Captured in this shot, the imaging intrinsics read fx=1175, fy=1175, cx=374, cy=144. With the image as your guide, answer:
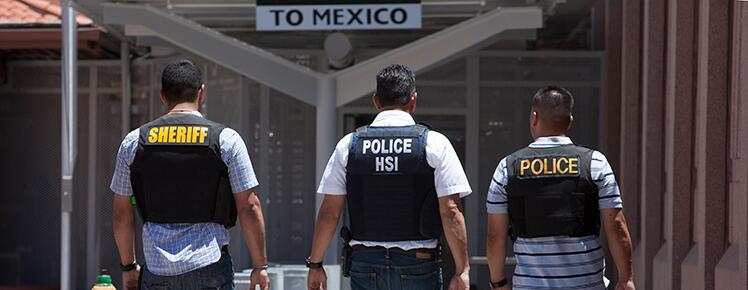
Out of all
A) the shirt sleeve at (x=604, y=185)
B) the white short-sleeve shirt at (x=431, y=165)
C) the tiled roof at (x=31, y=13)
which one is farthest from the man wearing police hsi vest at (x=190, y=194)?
the tiled roof at (x=31, y=13)

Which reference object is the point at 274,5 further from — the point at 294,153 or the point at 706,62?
the point at 706,62

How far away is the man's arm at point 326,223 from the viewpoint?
5715 millimetres

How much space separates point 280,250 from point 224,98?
72.6 inches

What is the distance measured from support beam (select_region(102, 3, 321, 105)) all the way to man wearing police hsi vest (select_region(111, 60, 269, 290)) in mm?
5369

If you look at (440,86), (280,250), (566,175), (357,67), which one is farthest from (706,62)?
(280,250)

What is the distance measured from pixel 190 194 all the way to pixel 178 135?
0.28 metres

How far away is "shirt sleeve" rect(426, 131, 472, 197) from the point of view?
549 centimetres

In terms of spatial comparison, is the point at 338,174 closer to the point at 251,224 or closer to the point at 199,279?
the point at 251,224

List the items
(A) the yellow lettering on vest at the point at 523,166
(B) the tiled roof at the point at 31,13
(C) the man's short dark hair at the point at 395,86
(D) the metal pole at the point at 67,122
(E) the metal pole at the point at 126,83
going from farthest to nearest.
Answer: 1. (E) the metal pole at the point at 126,83
2. (B) the tiled roof at the point at 31,13
3. (D) the metal pole at the point at 67,122
4. (C) the man's short dark hair at the point at 395,86
5. (A) the yellow lettering on vest at the point at 523,166

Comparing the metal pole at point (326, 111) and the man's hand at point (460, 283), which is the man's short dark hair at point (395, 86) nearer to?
the man's hand at point (460, 283)

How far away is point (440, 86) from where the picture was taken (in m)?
13.4

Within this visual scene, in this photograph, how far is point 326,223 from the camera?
225 inches

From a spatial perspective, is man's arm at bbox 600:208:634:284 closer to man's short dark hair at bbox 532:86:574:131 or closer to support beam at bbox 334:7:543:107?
man's short dark hair at bbox 532:86:574:131

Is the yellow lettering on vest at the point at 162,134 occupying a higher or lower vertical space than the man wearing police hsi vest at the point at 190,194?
higher
